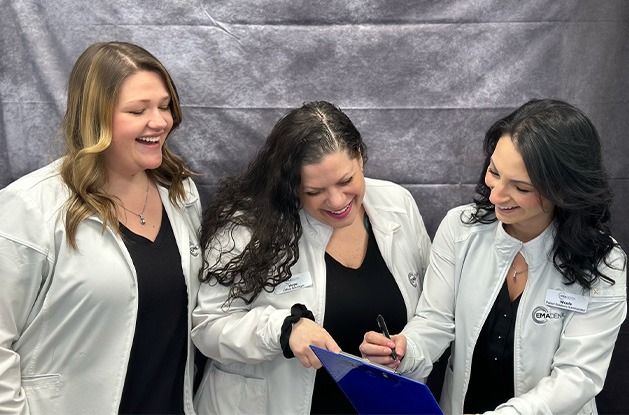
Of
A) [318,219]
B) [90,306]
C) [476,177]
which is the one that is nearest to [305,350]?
[318,219]

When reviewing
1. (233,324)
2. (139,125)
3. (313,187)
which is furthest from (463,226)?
(139,125)

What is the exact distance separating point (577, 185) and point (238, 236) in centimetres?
95

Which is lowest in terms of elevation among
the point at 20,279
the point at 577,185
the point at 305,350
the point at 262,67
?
Result: the point at 305,350

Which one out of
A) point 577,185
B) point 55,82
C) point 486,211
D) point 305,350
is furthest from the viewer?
point 55,82

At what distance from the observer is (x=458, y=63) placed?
2.75 meters

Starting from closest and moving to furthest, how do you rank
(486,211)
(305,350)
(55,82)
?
(305,350) < (486,211) < (55,82)

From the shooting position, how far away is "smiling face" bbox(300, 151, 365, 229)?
230cm

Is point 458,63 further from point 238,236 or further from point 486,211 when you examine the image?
point 238,236

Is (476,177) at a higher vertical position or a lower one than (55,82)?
lower

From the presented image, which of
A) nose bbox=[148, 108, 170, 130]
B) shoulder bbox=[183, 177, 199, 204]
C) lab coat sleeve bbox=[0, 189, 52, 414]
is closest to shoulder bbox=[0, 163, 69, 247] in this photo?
lab coat sleeve bbox=[0, 189, 52, 414]

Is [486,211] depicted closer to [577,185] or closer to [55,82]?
[577,185]

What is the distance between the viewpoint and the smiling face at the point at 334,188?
2297mm

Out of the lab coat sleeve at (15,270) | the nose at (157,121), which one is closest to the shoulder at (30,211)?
the lab coat sleeve at (15,270)

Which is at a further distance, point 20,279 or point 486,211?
point 486,211
